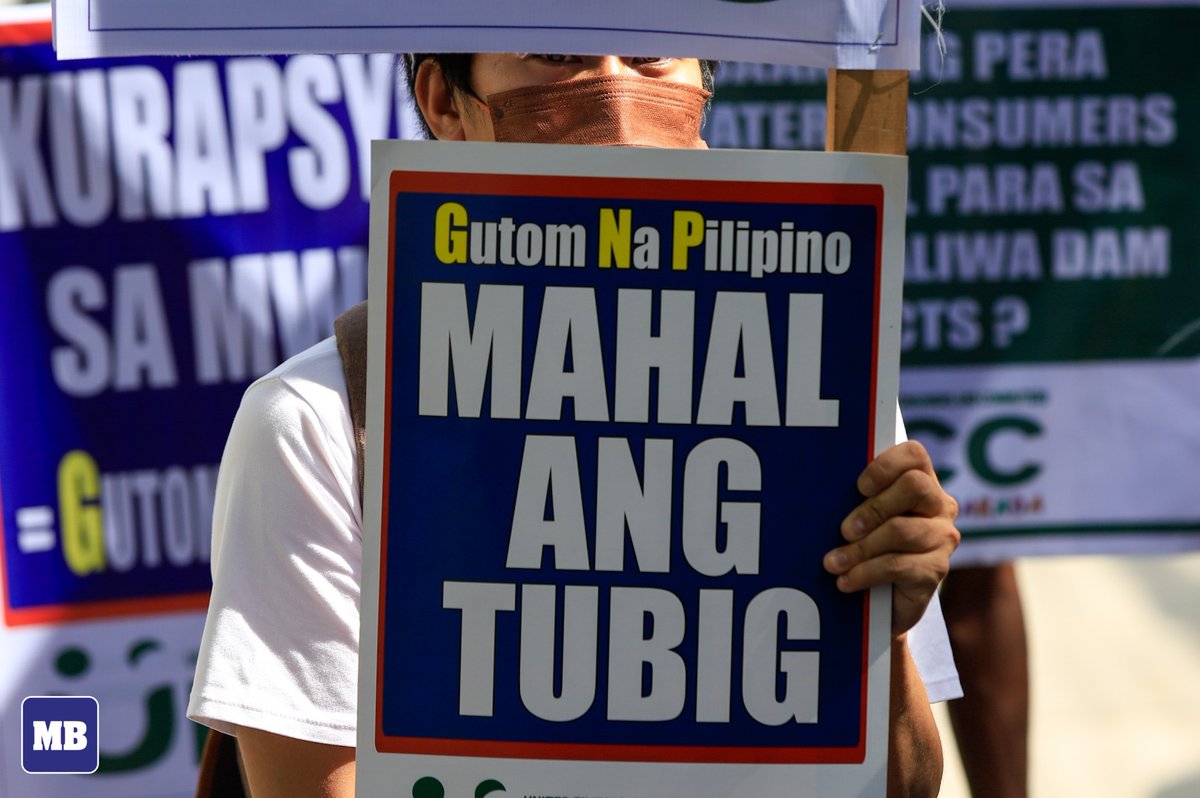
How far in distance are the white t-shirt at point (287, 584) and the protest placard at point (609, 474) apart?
0.18 metres

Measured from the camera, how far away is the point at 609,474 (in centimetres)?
112

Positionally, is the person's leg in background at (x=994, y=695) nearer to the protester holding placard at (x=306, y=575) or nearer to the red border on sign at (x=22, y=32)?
the protester holding placard at (x=306, y=575)

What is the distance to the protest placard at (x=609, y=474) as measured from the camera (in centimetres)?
112

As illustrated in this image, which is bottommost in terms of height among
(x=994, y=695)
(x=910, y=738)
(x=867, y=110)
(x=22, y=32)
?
(x=994, y=695)

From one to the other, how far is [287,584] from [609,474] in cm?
36

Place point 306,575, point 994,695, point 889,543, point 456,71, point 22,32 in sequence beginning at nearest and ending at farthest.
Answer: point 889,543
point 306,575
point 456,71
point 22,32
point 994,695

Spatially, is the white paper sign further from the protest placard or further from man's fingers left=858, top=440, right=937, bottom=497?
man's fingers left=858, top=440, right=937, bottom=497

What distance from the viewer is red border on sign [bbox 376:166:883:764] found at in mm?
1117

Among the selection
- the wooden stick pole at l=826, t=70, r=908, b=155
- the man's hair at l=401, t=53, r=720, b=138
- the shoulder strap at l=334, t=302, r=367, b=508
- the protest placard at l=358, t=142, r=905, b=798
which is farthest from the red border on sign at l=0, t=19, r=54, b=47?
the wooden stick pole at l=826, t=70, r=908, b=155

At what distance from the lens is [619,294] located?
113 centimetres
